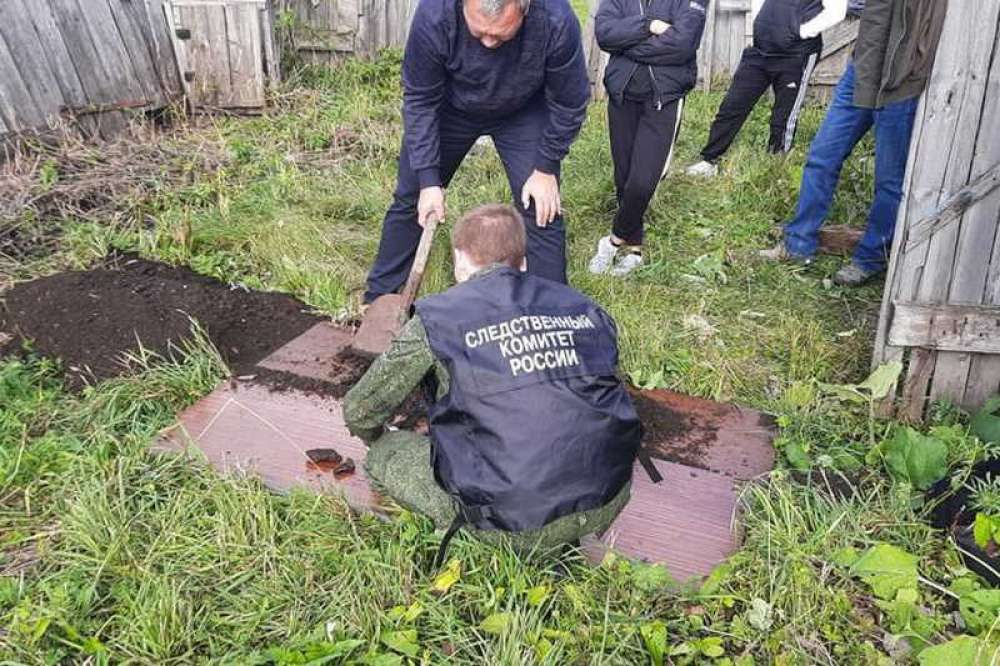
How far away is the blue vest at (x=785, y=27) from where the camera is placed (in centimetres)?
575

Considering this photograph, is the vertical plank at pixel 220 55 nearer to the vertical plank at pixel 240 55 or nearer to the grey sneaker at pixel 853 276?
the vertical plank at pixel 240 55

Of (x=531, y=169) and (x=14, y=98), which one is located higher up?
(x=14, y=98)

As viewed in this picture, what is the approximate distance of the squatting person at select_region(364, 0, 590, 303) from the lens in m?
3.32

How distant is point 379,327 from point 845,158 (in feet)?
9.69

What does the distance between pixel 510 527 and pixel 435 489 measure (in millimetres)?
362

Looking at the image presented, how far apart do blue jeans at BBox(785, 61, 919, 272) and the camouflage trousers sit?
2.70 m

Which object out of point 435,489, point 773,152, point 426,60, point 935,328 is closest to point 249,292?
point 426,60

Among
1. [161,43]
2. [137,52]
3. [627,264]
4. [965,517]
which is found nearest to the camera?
[965,517]

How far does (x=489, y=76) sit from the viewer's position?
11.4ft

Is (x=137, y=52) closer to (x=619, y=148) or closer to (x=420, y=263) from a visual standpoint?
(x=619, y=148)

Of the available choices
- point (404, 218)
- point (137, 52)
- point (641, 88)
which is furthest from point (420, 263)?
point (137, 52)

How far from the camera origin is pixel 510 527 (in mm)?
2238

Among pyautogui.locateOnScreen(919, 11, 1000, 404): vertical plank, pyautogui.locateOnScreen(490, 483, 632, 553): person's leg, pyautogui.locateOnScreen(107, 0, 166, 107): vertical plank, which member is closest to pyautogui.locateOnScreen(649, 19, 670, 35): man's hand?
pyautogui.locateOnScreen(919, 11, 1000, 404): vertical plank

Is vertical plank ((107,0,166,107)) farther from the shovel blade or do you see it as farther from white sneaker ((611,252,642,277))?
white sneaker ((611,252,642,277))
